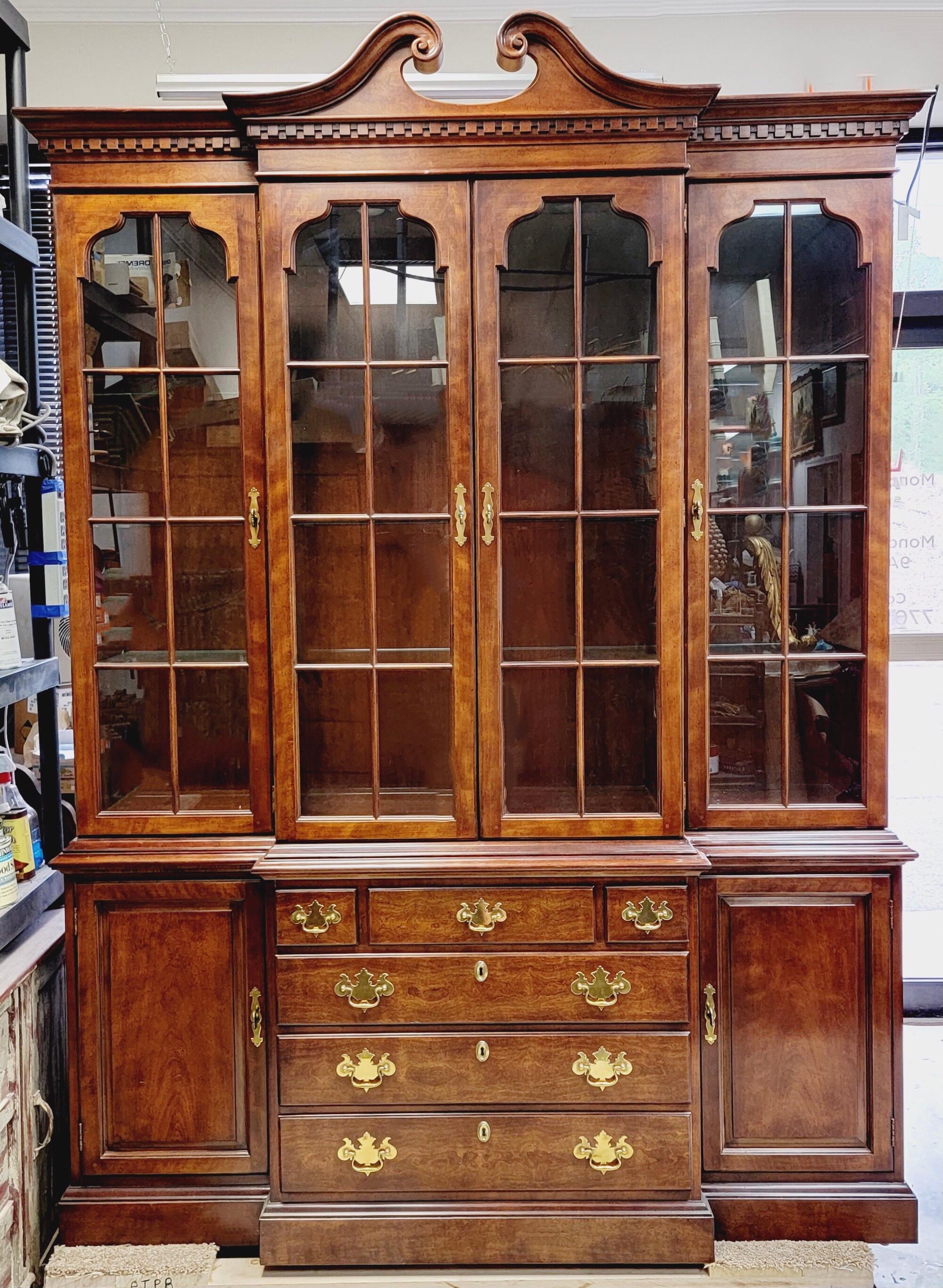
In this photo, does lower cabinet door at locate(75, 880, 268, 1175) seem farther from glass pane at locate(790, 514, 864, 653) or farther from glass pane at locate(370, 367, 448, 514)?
glass pane at locate(790, 514, 864, 653)

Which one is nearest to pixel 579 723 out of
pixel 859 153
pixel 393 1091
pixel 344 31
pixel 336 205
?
pixel 393 1091

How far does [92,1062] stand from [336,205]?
Answer: 1.83 metres

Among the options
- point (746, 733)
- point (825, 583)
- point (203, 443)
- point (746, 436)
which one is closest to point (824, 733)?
point (746, 733)

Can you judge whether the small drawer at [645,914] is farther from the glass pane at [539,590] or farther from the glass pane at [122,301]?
the glass pane at [122,301]

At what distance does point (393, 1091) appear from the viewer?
71.6 inches

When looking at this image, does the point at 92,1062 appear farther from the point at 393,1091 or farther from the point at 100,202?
the point at 100,202

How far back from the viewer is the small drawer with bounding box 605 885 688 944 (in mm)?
1808

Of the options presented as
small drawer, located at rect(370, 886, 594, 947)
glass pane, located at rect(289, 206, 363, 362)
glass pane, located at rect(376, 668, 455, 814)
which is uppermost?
glass pane, located at rect(289, 206, 363, 362)

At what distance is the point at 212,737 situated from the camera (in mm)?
1936

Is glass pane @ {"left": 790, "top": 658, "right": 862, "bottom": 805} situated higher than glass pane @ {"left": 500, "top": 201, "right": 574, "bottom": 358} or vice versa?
glass pane @ {"left": 500, "top": 201, "right": 574, "bottom": 358}

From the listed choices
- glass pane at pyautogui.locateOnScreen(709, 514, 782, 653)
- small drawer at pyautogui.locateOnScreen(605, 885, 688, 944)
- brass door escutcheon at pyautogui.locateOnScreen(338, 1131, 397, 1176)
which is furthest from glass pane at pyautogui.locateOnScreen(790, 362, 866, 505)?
brass door escutcheon at pyautogui.locateOnScreen(338, 1131, 397, 1176)

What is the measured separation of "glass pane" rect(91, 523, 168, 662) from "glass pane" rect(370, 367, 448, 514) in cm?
49

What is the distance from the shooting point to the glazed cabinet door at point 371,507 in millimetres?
1782

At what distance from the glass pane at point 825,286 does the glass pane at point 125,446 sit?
4.48ft
